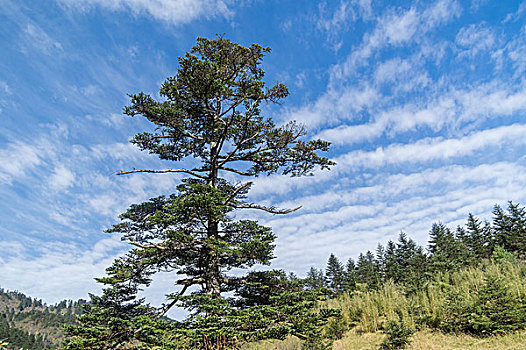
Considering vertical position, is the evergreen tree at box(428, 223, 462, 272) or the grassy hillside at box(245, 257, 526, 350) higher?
the evergreen tree at box(428, 223, 462, 272)

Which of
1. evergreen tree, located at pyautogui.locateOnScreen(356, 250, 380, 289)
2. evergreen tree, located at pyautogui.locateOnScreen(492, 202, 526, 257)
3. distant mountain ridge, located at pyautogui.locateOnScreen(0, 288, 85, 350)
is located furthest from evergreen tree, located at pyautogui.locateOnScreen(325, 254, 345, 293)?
distant mountain ridge, located at pyautogui.locateOnScreen(0, 288, 85, 350)

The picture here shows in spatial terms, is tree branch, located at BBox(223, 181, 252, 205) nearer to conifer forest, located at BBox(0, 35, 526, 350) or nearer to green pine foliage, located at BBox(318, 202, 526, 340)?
conifer forest, located at BBox(0, 35, 526, 350)

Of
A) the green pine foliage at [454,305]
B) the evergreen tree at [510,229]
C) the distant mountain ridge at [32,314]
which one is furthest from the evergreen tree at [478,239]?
the distant mountain ridge at [32,314]

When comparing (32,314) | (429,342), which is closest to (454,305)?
(429,342)

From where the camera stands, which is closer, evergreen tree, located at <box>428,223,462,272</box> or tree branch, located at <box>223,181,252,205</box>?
tree branch, located at <box>223,181,252,205</box>

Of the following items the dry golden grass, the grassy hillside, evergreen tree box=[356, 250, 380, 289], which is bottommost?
the dry golden grass

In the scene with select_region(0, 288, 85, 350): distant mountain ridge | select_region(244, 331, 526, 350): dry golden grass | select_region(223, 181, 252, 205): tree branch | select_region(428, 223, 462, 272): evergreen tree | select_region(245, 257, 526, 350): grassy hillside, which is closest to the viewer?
select_region(244, 331, 526, 350): dry golden grass

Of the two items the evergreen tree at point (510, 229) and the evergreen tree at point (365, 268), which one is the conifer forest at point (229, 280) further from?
the evergreen tree at point (510, 229)

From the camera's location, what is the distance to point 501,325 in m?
7.21

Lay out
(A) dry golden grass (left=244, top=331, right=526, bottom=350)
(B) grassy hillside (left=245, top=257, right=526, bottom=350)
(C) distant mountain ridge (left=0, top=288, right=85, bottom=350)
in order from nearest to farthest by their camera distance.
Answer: (A) dry golden grass (left=244, top=331, right=526, bottom=350) < (B) grassy hillside (left=245, top=257, right=526, bottom=350) < (C) distant mountain ridge (left=0, top=288, right=85, bottom=350)

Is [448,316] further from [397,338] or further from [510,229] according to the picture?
[510,229]

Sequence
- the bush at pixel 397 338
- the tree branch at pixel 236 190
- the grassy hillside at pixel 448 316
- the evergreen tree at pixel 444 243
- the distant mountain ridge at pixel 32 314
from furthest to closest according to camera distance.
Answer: the distant mountain ridge at pixel 32 314 < the evergreen tree at pixel 444 243 < the tree branch at pixel 236 190 < the bush at pixel 397 338 < the grassy hillside at pixel 448 316

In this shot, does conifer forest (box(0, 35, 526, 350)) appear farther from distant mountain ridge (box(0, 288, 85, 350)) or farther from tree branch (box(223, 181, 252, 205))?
distant mountain ridge (box(0, 288, 85, 350))

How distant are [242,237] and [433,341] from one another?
632 centimetres
